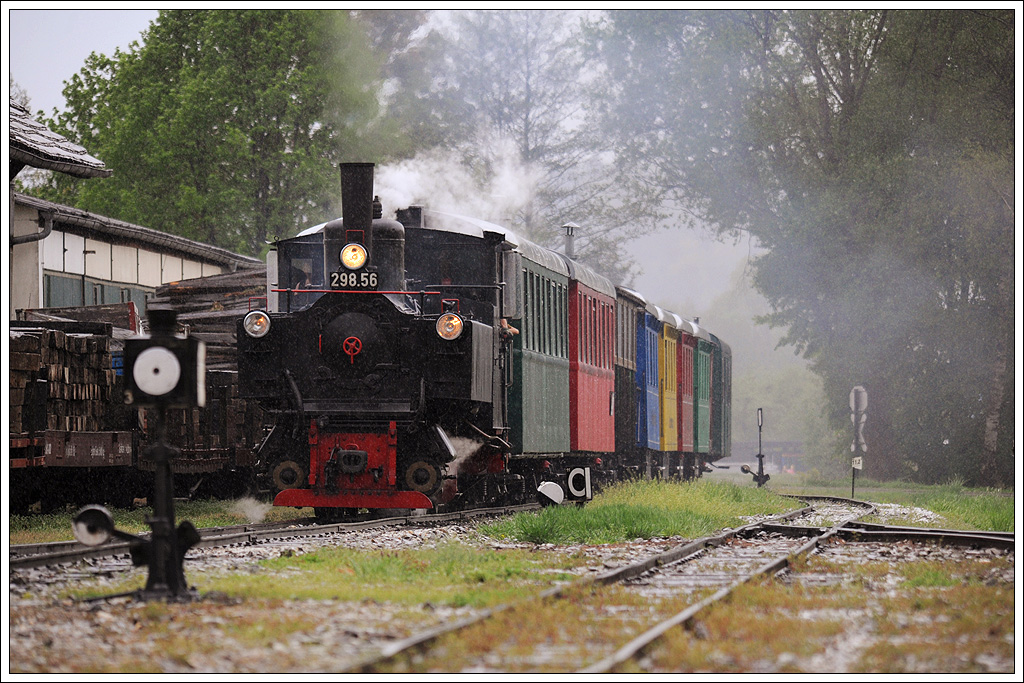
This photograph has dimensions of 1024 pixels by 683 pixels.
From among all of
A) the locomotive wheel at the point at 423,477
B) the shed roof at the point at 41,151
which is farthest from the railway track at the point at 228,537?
the shed roof at the point at 41,151

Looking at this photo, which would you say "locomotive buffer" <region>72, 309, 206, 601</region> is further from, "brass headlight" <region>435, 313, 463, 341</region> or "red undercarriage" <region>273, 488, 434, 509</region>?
"red undercarriage" <region>273, 488, 434, 509</region>

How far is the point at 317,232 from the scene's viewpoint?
13.4 meters

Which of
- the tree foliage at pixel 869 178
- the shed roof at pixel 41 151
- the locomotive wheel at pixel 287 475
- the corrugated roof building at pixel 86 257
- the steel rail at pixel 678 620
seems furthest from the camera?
the tree foliage at pixel 869 178

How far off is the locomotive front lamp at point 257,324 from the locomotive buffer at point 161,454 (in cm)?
524

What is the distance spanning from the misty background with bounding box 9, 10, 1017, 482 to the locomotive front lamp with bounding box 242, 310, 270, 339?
13.9m

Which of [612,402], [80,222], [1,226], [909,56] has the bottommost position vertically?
[612,402]

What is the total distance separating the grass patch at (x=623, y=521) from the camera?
11.7 m

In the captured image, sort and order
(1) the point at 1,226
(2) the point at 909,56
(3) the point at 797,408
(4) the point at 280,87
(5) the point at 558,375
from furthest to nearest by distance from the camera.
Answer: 1. (3) the point at 797,408
2. (4) the point at 280,87
3. (2) the point at 909,56
4. (5) the point at 558,375
5. (1) the point at 1,226

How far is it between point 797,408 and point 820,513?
85325 mm

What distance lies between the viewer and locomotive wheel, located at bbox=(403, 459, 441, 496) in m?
12.3

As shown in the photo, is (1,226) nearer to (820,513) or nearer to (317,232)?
(317,232)

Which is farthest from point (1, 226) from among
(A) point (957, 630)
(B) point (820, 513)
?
(B) point (820, 513)

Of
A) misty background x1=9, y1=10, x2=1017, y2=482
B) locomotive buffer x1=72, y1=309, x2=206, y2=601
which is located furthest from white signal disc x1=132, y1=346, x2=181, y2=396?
misty background x1=9, y1=10, x2=1017, y2=482

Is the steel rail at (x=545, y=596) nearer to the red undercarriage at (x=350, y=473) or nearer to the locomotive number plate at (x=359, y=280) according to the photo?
the red undercarriage at (x=350, y=473)
